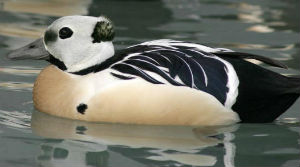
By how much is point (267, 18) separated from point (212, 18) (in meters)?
0.80

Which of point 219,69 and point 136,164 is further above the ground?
point 219,69

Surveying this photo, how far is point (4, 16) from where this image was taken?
1297 centimetres

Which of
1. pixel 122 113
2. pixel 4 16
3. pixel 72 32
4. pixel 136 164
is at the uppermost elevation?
pixel 4 16

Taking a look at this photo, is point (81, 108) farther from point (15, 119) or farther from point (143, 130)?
point (15, 119)

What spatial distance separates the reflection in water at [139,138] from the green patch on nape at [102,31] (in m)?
0.77

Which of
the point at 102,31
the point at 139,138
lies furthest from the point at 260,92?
the point at 102,31

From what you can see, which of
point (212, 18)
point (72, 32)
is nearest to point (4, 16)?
point (212, 18)

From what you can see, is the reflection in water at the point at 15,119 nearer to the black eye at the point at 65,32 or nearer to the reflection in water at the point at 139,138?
the reflection in water at the point at 139,138

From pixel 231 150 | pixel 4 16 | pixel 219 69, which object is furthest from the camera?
pixel 4 16

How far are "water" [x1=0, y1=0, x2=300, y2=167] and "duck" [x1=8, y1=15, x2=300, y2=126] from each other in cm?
15

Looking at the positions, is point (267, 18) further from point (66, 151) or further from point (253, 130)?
point (66, 151)

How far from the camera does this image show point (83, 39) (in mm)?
8281

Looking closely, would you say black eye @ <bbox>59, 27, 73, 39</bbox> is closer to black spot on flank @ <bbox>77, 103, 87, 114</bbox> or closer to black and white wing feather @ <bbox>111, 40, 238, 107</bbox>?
black and white wing feather @ <bbox>111, 40, 238, 107</bbox>

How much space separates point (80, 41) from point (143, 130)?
99 centimetres
